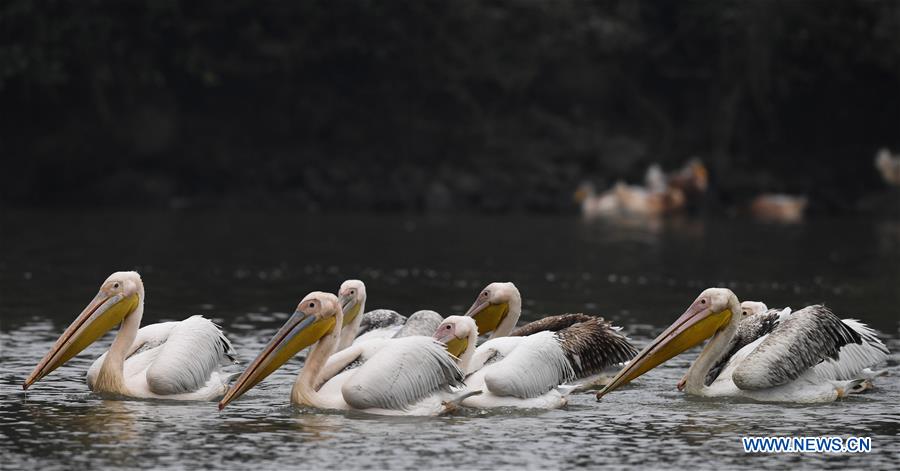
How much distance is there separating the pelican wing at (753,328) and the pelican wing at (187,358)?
3.08 m

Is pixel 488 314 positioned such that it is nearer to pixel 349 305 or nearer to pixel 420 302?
pixel 349 305

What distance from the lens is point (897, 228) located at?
24766 millimetres

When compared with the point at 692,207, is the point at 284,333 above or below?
below

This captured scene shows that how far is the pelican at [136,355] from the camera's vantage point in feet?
28.2

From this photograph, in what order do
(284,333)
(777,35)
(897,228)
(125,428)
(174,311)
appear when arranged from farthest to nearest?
(777,35), (897,228), (174,311), (284,333), (125,428)

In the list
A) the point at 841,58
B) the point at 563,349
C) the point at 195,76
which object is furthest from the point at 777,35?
the point at 563,349

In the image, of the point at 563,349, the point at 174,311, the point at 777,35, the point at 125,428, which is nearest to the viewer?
the point at 125,428

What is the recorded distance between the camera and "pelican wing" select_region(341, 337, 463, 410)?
8.16m

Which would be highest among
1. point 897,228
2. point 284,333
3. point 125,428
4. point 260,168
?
point 260,168

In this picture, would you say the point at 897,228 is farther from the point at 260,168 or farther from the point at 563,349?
the point at 563,349

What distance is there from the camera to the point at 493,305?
10070 millimetres

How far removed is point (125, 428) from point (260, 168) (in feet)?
73.1

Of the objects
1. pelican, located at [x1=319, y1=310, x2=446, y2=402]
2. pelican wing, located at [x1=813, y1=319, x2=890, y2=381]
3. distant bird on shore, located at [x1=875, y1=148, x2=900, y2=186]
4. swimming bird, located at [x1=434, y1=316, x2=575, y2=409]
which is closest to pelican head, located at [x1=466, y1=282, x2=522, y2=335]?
swimming bird, located at [x1=434, y1=316, x2=575, y2=409]

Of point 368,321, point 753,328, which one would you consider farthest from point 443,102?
point 753,328
